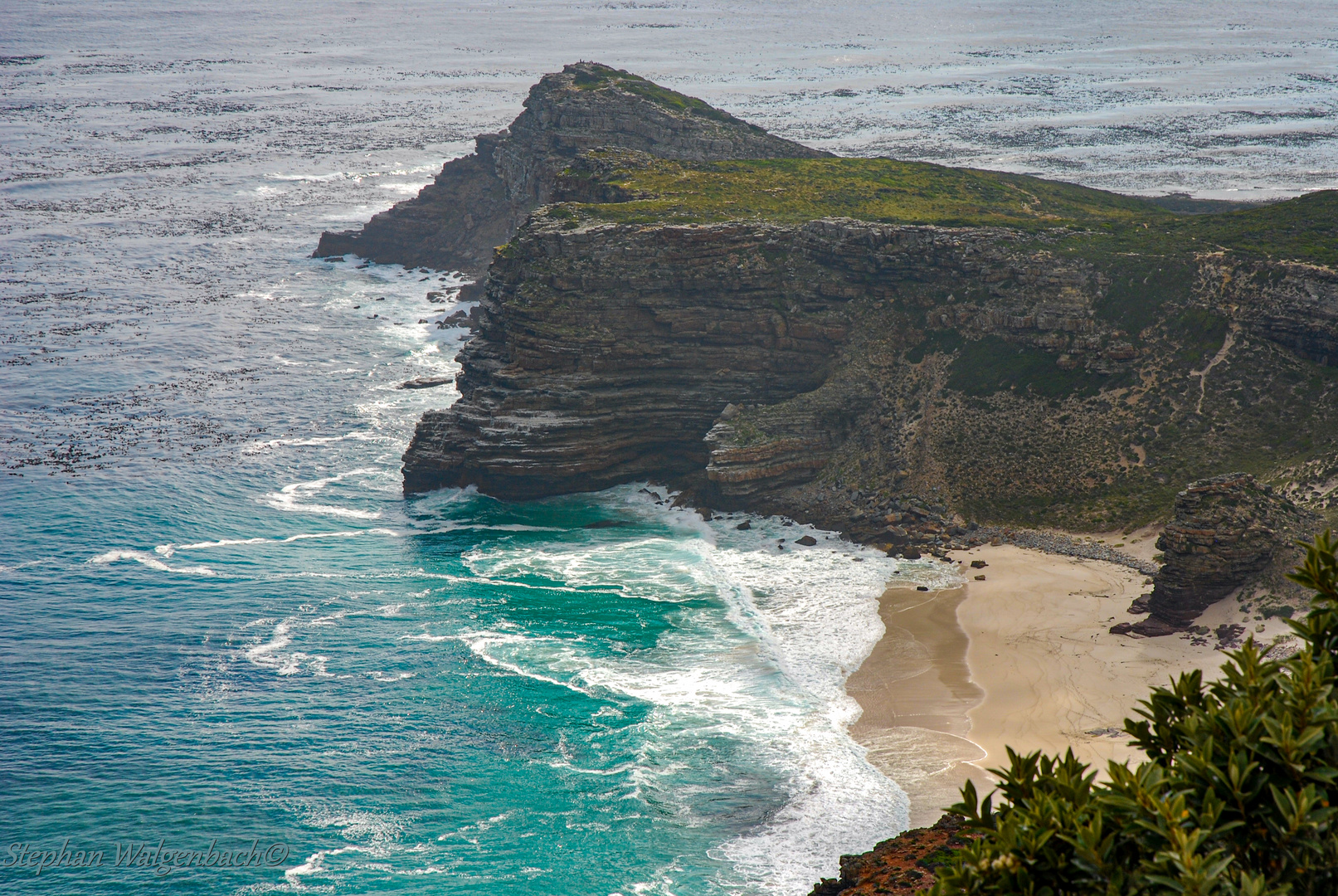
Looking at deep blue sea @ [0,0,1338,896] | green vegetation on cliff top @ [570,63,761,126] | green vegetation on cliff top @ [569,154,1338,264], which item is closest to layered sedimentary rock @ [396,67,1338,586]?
green vegetation on cliff top @ [569,154,1338,264]

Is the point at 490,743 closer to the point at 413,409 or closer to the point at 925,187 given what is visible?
the point at 413,409

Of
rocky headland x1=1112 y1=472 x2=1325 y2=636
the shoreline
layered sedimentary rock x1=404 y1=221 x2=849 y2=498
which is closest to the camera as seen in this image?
the shoreline

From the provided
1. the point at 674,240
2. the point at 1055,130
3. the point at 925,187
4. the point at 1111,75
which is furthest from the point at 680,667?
the point at 1111,75

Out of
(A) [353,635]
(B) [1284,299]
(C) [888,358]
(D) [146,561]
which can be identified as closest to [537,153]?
(C) [888,358]

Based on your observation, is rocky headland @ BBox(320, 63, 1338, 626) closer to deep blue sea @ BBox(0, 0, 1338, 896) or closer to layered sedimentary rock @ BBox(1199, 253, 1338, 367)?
layered sedimentary rock @ BBox(1199, 253, 1338, 367)

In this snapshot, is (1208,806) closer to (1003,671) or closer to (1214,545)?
(1003,671)

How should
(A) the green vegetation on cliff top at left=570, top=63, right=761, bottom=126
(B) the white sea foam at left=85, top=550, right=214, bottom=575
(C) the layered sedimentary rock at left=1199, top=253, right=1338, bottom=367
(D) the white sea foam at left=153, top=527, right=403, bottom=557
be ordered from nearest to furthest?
1. (C) the layered sedimentary rock at left=1199, top=253, right=1338, bottom=367
2. (B) the white sea foam at left=85, top=550, right=214, bottom=575
3. (D) the white sea foam at left=153, top=527, right=403, bottom=557
4. (A) the green vegetation on cliff top at left=570, top=63, right=761, bottom=126
